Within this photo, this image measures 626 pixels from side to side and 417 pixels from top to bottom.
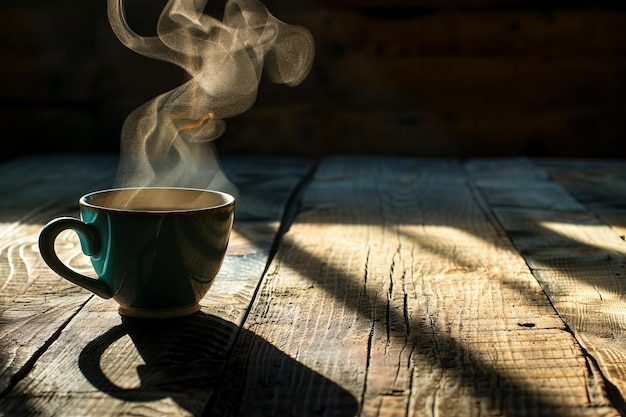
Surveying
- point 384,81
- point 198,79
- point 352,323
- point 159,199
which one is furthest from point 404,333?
point 384,81

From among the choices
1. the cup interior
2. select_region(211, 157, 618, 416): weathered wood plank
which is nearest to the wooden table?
select_region(211, 157, 618, 416): weathered wood plank

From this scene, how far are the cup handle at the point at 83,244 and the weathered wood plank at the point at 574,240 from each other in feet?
1.55

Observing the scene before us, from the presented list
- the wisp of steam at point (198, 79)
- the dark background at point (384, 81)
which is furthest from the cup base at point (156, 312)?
the dark background at point (384, 81)

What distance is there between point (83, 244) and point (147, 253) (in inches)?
2.8

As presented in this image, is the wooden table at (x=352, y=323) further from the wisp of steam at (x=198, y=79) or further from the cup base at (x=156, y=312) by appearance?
the wisp of steam at (x=198, y=79)

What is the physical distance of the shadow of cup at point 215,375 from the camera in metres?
0.60

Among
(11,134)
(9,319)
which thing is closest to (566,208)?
(9,319)

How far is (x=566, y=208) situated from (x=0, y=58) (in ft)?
5.87

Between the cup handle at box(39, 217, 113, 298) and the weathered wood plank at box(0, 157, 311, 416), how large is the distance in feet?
0.12

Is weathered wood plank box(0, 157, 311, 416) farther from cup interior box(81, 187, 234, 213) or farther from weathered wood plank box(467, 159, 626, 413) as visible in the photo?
weathered wood plank box(467, 159, 626, 413)

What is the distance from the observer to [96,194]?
2.76 feet

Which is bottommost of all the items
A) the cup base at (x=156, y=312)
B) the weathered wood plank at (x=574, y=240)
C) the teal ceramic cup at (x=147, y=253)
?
the weathered wood plank at (x=574, y=240)

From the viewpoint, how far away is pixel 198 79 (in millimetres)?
1055

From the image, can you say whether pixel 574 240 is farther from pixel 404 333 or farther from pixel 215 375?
pixel 215 375
